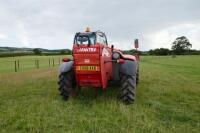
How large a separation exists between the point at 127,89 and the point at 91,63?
54.0 inches

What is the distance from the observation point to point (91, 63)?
8273mm

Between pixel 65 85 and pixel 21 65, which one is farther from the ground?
pixel 65 85

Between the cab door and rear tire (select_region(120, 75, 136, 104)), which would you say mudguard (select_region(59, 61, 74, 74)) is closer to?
the cab door

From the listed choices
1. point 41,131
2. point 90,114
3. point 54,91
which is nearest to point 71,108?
point 90,114

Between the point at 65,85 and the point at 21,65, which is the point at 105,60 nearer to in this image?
the point at 65,85

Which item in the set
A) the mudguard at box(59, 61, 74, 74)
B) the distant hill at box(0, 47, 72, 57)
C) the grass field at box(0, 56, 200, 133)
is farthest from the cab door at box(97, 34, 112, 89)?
the distant hill at box(0, 47, 72, 57)

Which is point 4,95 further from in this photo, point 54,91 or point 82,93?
point 82,93

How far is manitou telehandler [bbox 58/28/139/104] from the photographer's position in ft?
27.2

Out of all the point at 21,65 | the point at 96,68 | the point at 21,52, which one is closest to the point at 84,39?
the point at 96,68

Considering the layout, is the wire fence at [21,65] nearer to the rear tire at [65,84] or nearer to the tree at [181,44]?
the rear tire at [65,84]

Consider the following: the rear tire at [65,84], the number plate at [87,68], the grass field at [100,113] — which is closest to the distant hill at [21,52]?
the grass field at [100,113]

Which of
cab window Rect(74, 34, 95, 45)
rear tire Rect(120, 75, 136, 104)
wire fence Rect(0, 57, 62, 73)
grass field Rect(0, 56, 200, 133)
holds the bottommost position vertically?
wire fence Rect(0, 57, 62, 73)

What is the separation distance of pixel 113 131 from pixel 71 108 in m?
2.16

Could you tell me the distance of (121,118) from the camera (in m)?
7.09
